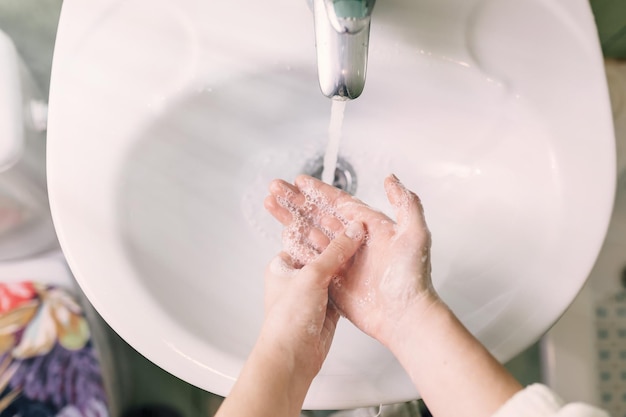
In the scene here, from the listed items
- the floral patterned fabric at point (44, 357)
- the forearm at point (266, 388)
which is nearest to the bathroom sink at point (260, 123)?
the forearm at point (266, 388)

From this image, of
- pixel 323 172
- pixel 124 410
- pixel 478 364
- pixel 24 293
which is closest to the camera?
pixel 478 364

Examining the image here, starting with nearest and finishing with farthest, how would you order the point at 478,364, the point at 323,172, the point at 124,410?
the point at 478,364 → the point at 323,172 → the point at 124,410

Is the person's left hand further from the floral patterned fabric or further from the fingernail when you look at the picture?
the floral patterned fabric

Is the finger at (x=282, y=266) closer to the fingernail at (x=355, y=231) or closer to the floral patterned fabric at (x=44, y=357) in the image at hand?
the fingernail at (x=355, y=231)

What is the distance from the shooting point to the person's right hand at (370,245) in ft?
1.58

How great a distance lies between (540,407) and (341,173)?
317 millimetres

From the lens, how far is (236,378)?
17.7 inches

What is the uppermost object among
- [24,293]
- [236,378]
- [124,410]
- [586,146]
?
[586,146]

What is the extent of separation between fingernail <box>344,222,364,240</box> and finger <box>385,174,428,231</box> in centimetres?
4

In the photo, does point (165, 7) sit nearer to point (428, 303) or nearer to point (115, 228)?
point (115, 228)

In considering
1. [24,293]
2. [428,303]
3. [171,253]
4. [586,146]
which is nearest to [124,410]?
[24,293]

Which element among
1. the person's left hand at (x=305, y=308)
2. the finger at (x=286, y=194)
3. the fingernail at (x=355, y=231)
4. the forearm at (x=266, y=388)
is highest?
the fingernail at (x=355, y=231)

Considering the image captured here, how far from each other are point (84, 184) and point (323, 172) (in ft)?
0.83

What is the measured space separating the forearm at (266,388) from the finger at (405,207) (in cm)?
16
